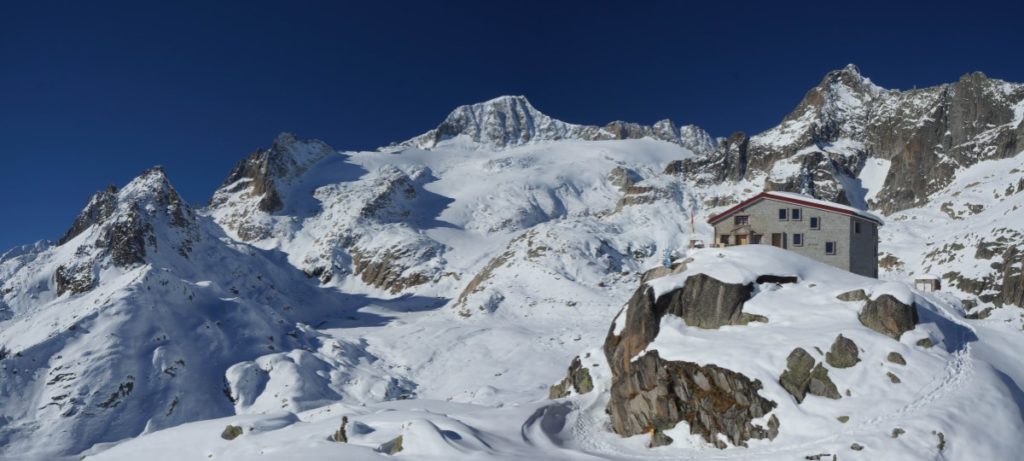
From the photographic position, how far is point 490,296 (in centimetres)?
8481

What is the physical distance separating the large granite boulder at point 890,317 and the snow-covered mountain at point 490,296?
17.5 inches

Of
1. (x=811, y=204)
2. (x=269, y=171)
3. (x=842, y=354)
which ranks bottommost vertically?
(x=842, y=354)

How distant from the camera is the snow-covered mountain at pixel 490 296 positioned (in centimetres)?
2536

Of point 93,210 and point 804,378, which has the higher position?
point 93,210

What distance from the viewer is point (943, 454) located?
20266mm

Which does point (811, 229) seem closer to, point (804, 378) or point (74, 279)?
point (804, 378)

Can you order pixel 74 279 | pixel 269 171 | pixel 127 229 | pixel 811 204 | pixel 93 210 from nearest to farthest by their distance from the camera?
pixel 811 204 < pixel 74 279 < pixel 127 229 < pixel 93 210 < pixel 269 171

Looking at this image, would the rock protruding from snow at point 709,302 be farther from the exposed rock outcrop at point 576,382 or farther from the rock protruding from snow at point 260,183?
the rock protruding from snow at point 260,183

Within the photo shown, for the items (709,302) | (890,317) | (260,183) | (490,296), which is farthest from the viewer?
(260,183)

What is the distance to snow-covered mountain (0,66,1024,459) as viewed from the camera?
25359mm

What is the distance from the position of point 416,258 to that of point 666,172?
70.7 meters

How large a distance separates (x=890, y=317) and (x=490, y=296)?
6172cm

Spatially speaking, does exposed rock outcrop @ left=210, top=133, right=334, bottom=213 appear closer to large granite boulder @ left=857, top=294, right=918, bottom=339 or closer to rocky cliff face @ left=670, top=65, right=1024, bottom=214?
rocky cliff face @ left=670, top=65, right=1024, bottom=214

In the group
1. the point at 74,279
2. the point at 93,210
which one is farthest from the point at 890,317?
the point at 93,210
